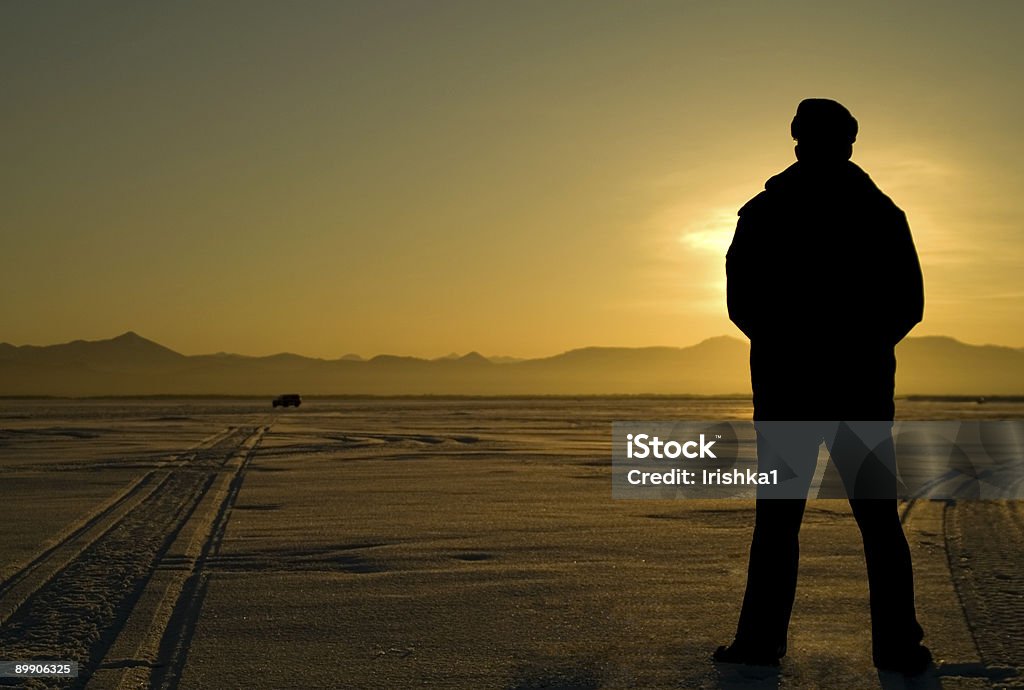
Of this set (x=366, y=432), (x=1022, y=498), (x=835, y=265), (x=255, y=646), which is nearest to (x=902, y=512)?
(x=1022, y=498)

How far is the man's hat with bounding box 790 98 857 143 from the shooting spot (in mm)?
4180

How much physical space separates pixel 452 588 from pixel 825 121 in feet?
11.4

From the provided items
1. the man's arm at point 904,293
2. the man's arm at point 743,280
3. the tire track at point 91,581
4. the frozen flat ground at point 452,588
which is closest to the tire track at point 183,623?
the frozen flat ground at point 452,588

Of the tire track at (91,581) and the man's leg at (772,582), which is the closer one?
the man's leg at (772,582)

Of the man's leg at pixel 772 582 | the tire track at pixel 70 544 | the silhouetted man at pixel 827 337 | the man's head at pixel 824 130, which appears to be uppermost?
the man's head at pixel 824 130

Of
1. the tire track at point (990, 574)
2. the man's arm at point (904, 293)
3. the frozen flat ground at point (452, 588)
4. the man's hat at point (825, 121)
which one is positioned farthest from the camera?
the tire track at point (990, 574)

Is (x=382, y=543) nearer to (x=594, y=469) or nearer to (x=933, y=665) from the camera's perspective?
(x=933, y=665)

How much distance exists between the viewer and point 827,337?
4.14m

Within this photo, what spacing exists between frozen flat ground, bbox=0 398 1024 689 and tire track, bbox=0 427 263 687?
0.02 metres

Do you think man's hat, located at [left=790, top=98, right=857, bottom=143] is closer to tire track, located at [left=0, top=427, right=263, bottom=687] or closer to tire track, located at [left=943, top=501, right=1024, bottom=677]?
tire track, located at [left=943, top=501, right=1024, bottom=677]

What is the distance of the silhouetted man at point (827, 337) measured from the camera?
13.5 ft

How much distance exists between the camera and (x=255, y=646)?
4711 millimetres

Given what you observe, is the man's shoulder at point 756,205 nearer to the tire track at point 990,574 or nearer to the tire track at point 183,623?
the tire track at point 990,574

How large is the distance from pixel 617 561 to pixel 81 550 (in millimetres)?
3979
